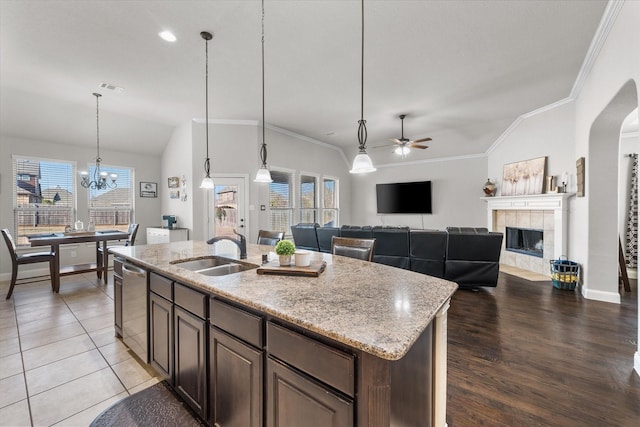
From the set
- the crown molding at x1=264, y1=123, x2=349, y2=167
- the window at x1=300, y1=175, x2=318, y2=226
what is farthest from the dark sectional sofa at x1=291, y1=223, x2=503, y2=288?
the crown molding at x1=264, y1=123, x2=349, y2=167

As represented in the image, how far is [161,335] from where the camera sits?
1932 mm

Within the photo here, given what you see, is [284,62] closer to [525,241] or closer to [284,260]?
[284,260]

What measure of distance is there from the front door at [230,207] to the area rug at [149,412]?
3.83 meters

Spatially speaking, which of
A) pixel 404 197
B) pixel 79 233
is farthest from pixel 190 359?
pixel 404 197

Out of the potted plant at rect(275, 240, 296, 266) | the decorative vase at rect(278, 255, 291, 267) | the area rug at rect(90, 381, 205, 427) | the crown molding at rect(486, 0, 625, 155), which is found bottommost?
the area rug at rect(90, 381, 205, 427)

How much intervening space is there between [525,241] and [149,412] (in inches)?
261

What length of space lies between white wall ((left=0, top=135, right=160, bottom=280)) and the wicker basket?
7819 millimetres

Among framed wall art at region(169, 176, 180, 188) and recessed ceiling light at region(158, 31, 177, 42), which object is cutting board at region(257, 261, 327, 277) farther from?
framed wall art at region(169, 176, 180, 188)

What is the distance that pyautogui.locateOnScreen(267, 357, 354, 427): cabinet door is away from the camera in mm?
936

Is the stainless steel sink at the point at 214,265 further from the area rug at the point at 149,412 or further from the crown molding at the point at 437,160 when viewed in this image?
the crown molding at the point at 437,160

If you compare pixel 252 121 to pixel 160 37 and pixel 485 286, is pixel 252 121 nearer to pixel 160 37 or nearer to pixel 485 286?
pixel 160 37

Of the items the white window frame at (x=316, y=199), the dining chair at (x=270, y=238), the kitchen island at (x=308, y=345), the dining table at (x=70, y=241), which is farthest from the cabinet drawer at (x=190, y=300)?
the white window frame at (x=316, y=199)

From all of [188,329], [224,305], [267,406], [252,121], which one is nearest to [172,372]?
[188,329]

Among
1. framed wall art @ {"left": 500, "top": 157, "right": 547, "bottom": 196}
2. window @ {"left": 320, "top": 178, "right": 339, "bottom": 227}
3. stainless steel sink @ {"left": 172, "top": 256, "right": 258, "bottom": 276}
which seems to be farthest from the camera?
window @ {"left": 320, "top": 178, "right": 339, "bottom": 227}
